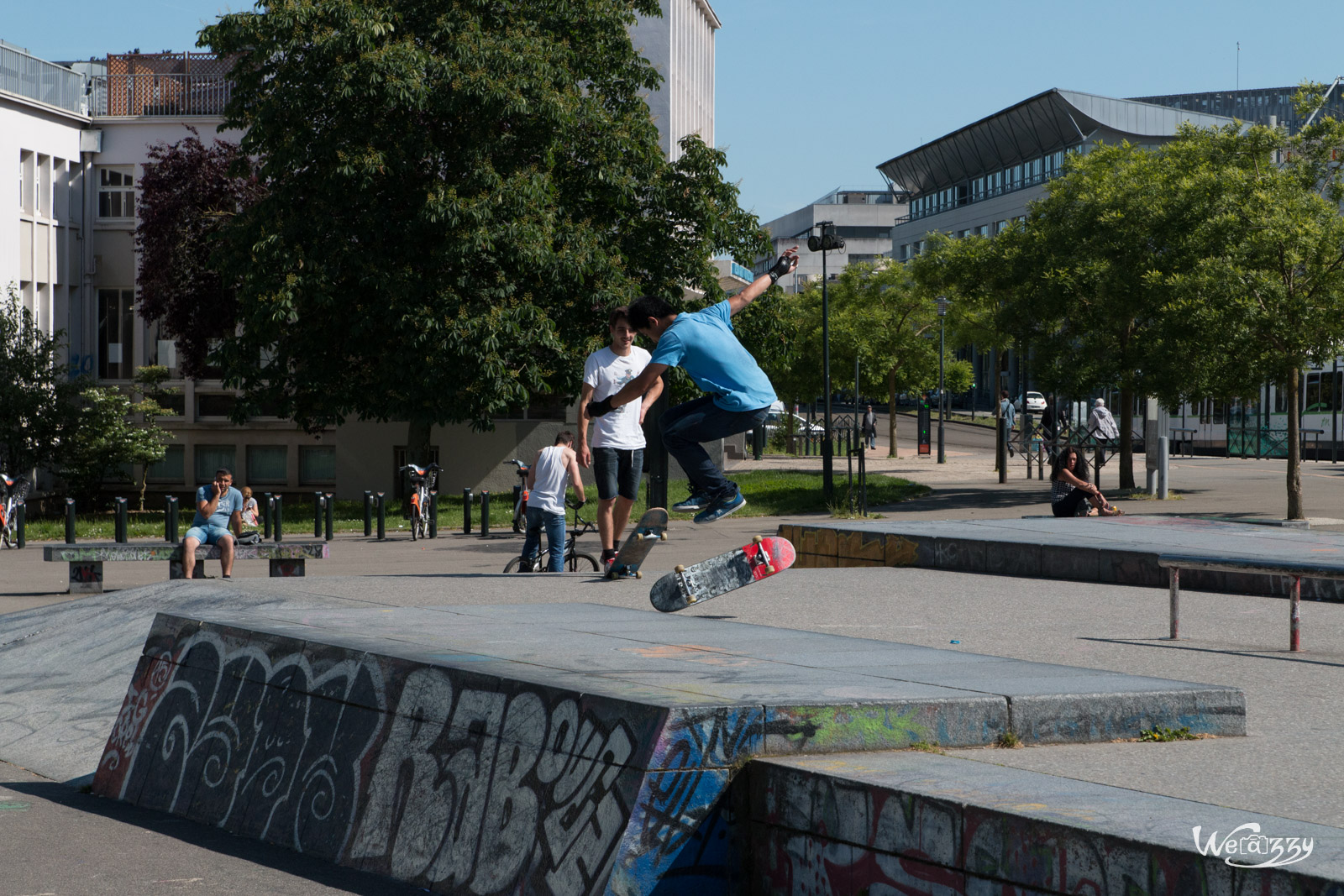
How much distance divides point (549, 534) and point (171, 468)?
26825 millimetres

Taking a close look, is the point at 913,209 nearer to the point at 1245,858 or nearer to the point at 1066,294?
the point at 1066,294

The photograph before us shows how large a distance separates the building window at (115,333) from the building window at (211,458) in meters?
3.10

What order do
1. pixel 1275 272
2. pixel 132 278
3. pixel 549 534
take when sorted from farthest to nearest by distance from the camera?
pixel 132 278 → pixel 1275 272 → pixel 549 534

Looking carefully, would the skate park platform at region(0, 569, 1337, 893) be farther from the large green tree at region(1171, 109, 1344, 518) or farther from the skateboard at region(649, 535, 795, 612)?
the large green tree at region(1171, 109, 1344, 518)

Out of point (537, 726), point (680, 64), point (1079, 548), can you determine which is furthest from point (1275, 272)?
point (680, 64)

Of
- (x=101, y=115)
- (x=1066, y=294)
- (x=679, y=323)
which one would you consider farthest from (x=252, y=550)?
(x=101, y=115)

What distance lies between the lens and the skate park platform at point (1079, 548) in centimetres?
957

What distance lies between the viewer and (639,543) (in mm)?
8852

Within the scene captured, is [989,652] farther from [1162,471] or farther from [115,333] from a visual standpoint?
[115,333]

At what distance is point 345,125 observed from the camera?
2508cm

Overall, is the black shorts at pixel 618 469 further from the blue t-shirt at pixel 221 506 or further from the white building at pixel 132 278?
the white building at pixel 132 278

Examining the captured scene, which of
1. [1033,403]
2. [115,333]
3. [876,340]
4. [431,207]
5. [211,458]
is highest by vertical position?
[431,207]

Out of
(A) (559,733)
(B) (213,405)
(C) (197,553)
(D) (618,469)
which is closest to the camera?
(A) (559,733)

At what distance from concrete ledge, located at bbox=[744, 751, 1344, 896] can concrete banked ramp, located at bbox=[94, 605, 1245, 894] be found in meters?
0.16
